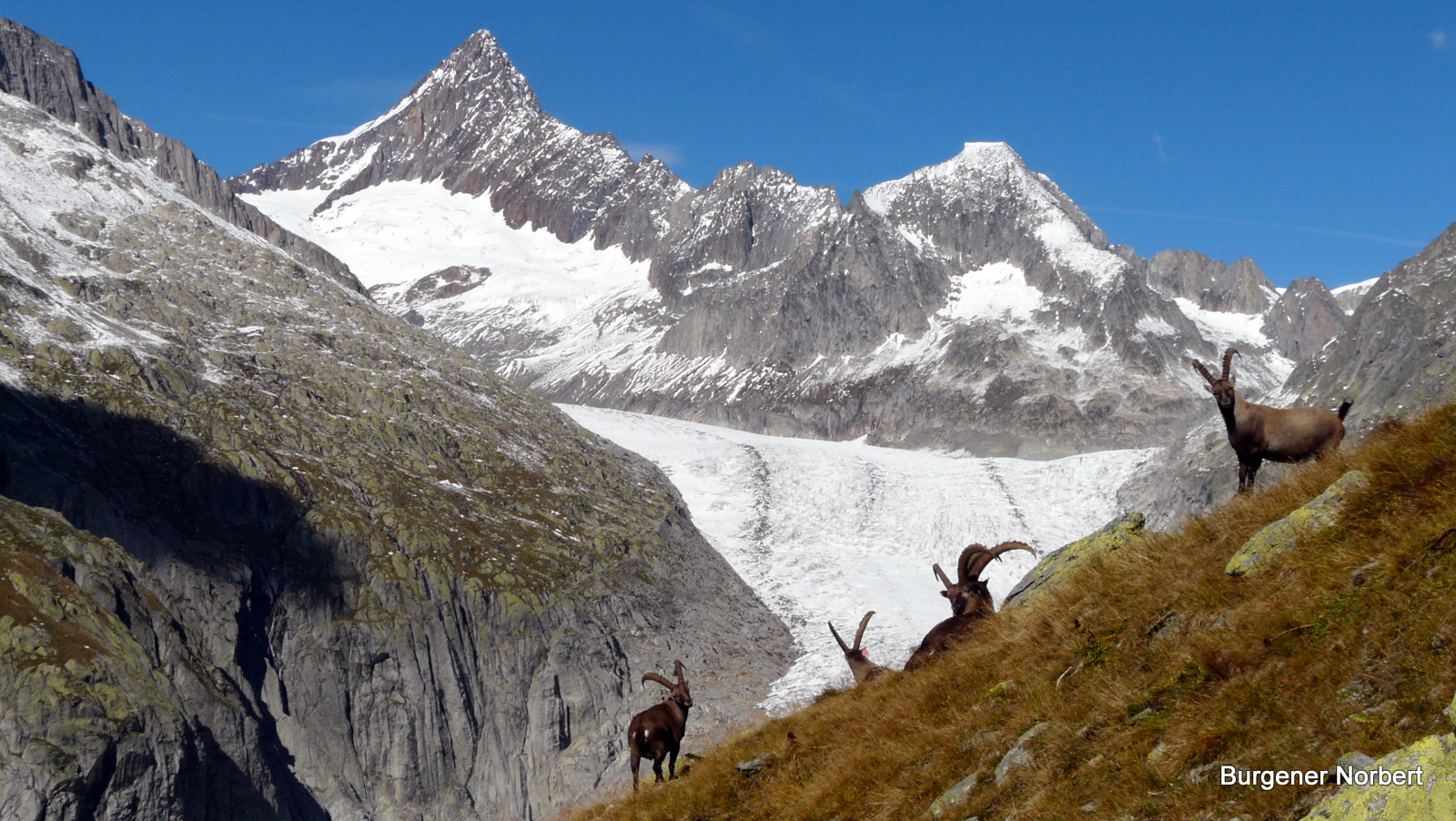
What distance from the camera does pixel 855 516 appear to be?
118m

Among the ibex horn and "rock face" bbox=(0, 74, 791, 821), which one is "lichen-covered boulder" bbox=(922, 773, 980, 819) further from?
"rock face" bbox=(0, 74, 791, 821)

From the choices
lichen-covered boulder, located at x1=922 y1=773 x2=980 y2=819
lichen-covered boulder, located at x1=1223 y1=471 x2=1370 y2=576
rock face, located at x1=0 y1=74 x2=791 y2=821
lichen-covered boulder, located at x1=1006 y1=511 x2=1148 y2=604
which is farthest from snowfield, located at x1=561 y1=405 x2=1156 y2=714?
lichen-covered boulder, located at x1=1223 y1=471 x2=1370 y2=576

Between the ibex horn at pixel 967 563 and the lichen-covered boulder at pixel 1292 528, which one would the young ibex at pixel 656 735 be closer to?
the ibex horn at pixel 967 563

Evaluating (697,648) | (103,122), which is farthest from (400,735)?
(103,122)

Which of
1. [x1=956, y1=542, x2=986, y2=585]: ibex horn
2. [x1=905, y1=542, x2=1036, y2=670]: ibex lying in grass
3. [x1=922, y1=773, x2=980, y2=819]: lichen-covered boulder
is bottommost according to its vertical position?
[x1=922, y1=773, x2=980, y2=819]: lichen-covered boulder

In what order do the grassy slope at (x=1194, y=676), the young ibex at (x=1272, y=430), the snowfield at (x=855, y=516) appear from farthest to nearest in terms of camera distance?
the snowfield at (x=855, y=516) → the young ibex at (x=1272, y=430) → the grassy slope at (x=1194, y=676)

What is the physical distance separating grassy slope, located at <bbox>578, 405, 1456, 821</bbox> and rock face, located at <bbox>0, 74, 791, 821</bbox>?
137 ft

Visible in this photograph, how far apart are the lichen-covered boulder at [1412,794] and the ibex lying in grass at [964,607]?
326 inches

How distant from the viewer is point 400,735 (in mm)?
65250

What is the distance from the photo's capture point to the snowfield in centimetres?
9088

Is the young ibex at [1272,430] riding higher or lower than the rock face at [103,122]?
lower

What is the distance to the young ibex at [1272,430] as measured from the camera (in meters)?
13.6

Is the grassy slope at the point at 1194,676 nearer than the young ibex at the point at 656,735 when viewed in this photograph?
Yes

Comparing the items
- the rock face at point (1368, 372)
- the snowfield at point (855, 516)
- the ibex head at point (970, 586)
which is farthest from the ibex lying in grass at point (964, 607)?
the rock face at point (1368, 372)
